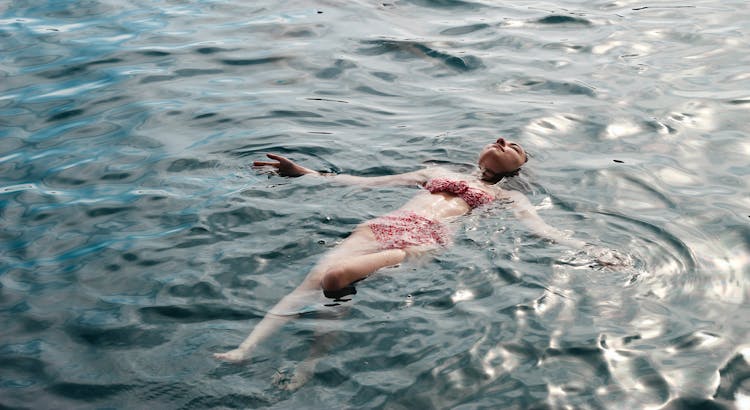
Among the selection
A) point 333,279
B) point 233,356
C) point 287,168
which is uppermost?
point 333,279

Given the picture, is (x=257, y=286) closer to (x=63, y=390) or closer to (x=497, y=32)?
(x=63, y=390)

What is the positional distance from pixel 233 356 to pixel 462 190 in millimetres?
3225

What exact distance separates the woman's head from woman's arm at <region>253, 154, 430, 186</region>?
23.3 inches

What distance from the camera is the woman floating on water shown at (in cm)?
641

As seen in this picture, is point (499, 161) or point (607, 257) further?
point (499, 161)

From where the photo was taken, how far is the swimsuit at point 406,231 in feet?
23.7

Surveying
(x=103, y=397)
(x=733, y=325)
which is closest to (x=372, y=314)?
(x=103, y=397)

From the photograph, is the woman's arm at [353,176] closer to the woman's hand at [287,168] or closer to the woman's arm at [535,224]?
the woman's hand at [287,168]

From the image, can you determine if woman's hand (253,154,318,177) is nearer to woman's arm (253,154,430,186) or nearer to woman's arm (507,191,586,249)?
woman's arm (253,154,430,186)

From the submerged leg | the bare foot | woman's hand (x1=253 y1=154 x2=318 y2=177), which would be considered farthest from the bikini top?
the bare foot

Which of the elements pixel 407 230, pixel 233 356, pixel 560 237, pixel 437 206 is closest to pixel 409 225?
pixel 407 230

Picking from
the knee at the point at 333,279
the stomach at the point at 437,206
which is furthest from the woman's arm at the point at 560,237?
the knee at the point at 333,279

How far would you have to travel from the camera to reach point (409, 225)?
7.55m

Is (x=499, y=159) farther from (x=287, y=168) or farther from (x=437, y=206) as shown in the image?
(x=287, y=168)
